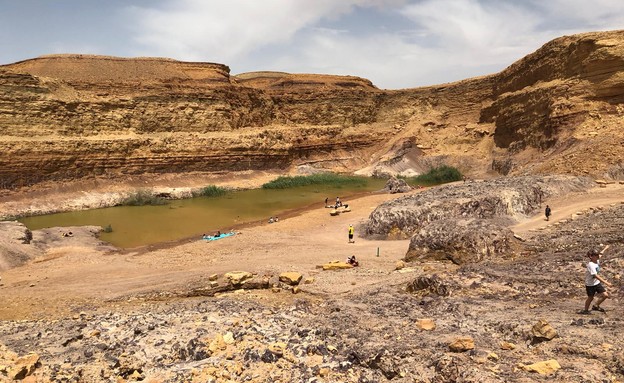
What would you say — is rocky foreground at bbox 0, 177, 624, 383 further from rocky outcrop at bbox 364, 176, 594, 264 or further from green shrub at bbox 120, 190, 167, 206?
green shrub at bbox 120, 190, 167, 206

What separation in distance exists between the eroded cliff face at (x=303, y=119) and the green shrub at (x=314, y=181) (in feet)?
15.1

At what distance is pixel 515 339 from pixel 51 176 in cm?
3735

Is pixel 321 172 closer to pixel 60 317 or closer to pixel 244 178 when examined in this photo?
pixel 244 178

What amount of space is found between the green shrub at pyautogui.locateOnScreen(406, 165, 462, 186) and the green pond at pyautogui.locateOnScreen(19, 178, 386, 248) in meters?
8.07

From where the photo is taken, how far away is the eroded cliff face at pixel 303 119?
31.6 m

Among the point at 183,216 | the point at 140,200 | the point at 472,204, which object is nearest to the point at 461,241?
the point at 472,204

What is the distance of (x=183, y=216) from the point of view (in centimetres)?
3088

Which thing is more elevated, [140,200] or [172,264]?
[140,200]

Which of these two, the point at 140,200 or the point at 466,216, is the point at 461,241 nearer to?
the point at 466,216

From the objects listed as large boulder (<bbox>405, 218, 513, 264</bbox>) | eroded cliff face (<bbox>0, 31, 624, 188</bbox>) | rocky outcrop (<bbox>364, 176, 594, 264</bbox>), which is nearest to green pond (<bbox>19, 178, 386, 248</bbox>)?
eroded cliff face (<bbox>0, 31, 624, 188</bbox>)

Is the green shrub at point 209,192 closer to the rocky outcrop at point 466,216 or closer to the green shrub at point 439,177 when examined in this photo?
the green shrub at point 439,177

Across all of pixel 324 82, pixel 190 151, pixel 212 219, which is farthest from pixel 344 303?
pixel 324 82

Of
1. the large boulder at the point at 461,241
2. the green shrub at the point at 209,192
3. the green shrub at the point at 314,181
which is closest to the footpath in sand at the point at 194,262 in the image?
the large boulder at the point at 461,241

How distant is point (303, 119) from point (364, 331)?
181 ft
